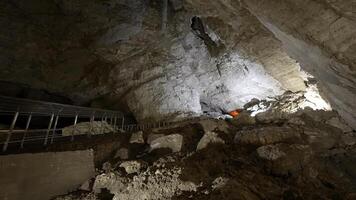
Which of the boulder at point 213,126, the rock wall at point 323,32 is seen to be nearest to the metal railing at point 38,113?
the boulder at point 213,126

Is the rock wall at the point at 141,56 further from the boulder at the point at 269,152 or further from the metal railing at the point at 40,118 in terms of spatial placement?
the boulder at the point at 269,152

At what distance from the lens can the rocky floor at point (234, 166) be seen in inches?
190

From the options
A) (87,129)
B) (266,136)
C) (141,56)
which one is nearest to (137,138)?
(87,129)

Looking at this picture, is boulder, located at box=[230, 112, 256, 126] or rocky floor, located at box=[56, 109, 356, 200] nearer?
rocky floor, located at box=[56, 109, 356, 200]

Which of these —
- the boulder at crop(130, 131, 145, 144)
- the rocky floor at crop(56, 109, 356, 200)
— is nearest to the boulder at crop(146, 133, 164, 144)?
the rocky floor at crop(56, 109, 356, 200)

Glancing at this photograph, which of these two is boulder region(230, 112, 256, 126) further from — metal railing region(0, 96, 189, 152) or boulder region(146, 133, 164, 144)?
metal railing region(0, 96, 189, 152)

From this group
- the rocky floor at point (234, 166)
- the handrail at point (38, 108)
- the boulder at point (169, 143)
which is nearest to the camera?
the rocky floor at point (234, 166)

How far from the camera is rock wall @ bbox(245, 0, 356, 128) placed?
4.22 m

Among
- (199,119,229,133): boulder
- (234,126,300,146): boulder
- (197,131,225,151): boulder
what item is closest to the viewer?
(197,131,225,151): boulder

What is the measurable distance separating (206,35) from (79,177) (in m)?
11.1

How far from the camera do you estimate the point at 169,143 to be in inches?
280

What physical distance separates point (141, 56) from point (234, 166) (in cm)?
990

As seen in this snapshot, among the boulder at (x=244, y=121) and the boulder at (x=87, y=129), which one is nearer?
the boulder at (x=87, y=129)

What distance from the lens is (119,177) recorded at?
17.9ft
